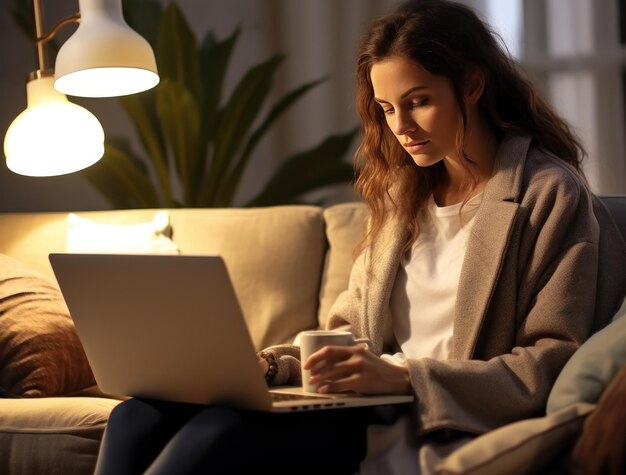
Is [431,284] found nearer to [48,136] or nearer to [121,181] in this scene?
[48,136]

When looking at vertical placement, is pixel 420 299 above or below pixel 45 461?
above

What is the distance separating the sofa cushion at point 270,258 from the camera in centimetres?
224

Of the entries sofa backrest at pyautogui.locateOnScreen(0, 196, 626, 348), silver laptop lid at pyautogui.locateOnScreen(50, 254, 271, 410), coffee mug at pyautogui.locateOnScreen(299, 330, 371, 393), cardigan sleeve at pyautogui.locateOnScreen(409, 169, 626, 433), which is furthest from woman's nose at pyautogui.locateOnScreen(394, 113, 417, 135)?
sofa backrest at pyautogui.locateOnScreen(0, 196, 626, 348)

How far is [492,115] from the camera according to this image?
171 cm

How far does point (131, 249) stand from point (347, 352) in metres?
1.04

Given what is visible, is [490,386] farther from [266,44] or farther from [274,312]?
[266,44]

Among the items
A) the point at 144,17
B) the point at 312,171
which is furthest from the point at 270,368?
the point at 144,17

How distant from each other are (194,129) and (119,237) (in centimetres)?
104

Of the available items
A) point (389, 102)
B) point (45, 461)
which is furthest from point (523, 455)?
point (45, 461)

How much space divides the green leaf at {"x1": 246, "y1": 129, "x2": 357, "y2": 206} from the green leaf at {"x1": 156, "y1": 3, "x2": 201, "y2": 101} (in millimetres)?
419

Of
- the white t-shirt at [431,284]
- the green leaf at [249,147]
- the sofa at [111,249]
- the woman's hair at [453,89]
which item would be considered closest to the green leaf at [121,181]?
the green leaf at [249,147]

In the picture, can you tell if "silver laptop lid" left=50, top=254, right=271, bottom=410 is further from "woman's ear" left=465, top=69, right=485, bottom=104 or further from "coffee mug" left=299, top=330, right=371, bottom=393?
"woman's ear" left=465, top=69, right=485, bottom=104

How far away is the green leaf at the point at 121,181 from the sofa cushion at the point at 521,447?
2225 mm

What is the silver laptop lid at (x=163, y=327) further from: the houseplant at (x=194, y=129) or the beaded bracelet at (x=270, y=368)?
the houseplant at (x=194, y=129)
